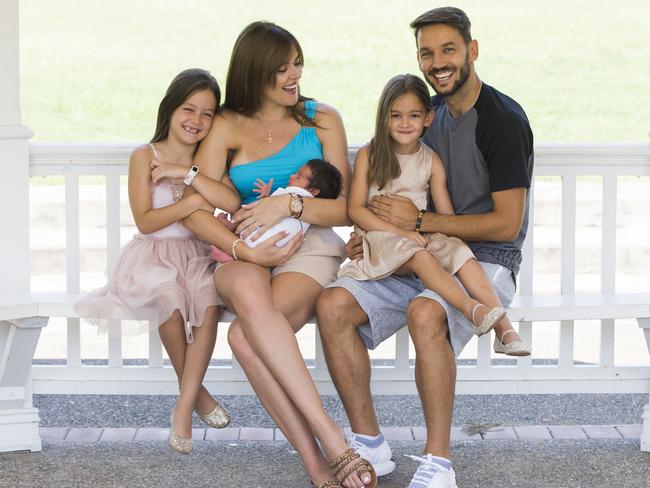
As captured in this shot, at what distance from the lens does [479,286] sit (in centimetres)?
353

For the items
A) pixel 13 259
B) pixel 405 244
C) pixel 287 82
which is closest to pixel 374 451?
pixel 405 244

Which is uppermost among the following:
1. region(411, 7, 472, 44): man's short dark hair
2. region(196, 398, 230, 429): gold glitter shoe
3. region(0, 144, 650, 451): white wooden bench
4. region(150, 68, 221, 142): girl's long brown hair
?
region(411, 7, 472, 44): man's short dark hair

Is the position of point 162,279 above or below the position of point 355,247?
below

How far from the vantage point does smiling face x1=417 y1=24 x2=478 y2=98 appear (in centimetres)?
367

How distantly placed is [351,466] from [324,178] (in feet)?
3.15

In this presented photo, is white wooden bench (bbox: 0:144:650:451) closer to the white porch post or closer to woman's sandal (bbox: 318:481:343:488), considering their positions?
the white porch post

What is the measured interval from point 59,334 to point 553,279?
3178 mm

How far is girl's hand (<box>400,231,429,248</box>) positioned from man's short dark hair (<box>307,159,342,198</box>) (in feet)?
0.95

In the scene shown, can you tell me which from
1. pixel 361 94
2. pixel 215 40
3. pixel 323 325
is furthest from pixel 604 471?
pixel 215 40

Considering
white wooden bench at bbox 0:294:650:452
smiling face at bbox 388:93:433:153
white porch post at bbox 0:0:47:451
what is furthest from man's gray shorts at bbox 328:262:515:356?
white porch post at bbox 0:0:47:451

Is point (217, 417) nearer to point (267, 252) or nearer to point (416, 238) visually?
point (267, 252)

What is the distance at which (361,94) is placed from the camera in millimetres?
12836

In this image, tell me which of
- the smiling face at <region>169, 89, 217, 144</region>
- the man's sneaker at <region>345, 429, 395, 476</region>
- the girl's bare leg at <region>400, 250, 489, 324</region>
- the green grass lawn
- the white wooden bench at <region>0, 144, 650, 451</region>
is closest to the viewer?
the girl's bare leg at <region>400, 250, 489, 324</region>

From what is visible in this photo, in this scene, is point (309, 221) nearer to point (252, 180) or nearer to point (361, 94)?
point (252, 180)
